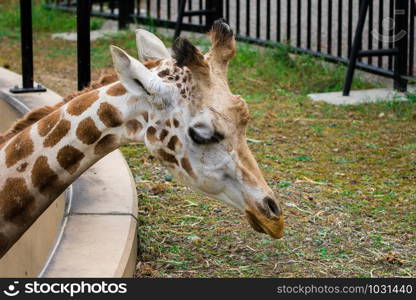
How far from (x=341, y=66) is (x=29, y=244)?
175 inches

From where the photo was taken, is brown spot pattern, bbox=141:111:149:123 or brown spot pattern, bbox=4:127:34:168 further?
brown spot pattern, bbox=4:127:34:168

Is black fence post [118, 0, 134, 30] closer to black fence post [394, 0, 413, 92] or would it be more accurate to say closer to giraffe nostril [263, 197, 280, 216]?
black fence post [394, 0, 413, 92]

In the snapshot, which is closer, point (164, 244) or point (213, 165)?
point (213, 165)

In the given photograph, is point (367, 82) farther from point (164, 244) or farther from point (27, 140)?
point (27, 140)

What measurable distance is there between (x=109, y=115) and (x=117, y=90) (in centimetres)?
10

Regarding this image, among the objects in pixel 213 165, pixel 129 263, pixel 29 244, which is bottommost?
pixel 29 244

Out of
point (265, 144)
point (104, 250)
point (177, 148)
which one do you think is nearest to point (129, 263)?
point (104, 250)

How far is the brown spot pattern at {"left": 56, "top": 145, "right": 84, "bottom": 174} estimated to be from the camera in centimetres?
352

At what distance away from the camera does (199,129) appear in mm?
3320

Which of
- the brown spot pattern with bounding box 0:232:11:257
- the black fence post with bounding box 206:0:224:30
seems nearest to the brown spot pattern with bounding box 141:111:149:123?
the brown spot pattern with bounding box 0:232:11:257

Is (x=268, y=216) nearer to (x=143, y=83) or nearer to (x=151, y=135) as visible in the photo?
(x=151, y=135)

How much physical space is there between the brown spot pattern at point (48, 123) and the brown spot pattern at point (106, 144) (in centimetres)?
22

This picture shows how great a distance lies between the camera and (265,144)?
619 centimetres

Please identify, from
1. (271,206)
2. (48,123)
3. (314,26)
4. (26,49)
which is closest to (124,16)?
(314,26)
